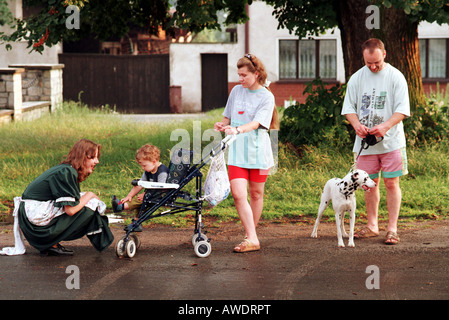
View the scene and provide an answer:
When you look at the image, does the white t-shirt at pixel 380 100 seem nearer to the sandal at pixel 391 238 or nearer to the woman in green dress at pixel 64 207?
the sandal at pixel 391 238

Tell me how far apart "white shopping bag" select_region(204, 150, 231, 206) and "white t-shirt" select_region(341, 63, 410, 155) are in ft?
5.10

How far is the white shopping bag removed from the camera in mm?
6840

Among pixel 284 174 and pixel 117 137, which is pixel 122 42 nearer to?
pixel 117 137

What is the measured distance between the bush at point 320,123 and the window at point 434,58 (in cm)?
1611

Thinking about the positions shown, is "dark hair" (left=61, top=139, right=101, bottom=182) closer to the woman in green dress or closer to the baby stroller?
the woman in green dress

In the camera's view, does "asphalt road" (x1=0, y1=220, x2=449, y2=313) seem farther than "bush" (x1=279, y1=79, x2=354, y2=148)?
No

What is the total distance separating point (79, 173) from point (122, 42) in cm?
2852

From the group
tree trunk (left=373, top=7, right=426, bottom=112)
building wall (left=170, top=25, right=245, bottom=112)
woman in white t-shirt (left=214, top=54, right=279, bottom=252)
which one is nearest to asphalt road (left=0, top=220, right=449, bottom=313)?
woman in white t-shirt (left=214, top=54, right=279, bottom=252)

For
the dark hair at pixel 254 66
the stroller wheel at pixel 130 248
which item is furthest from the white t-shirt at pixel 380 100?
the stroller wheel at pixel 130 248

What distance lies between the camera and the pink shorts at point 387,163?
290 inches

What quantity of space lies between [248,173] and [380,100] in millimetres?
1598

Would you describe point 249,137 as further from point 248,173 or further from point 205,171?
point 205,171

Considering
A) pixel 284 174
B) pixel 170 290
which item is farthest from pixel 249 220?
pixel 284 174

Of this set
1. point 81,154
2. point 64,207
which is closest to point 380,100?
point 81,154
